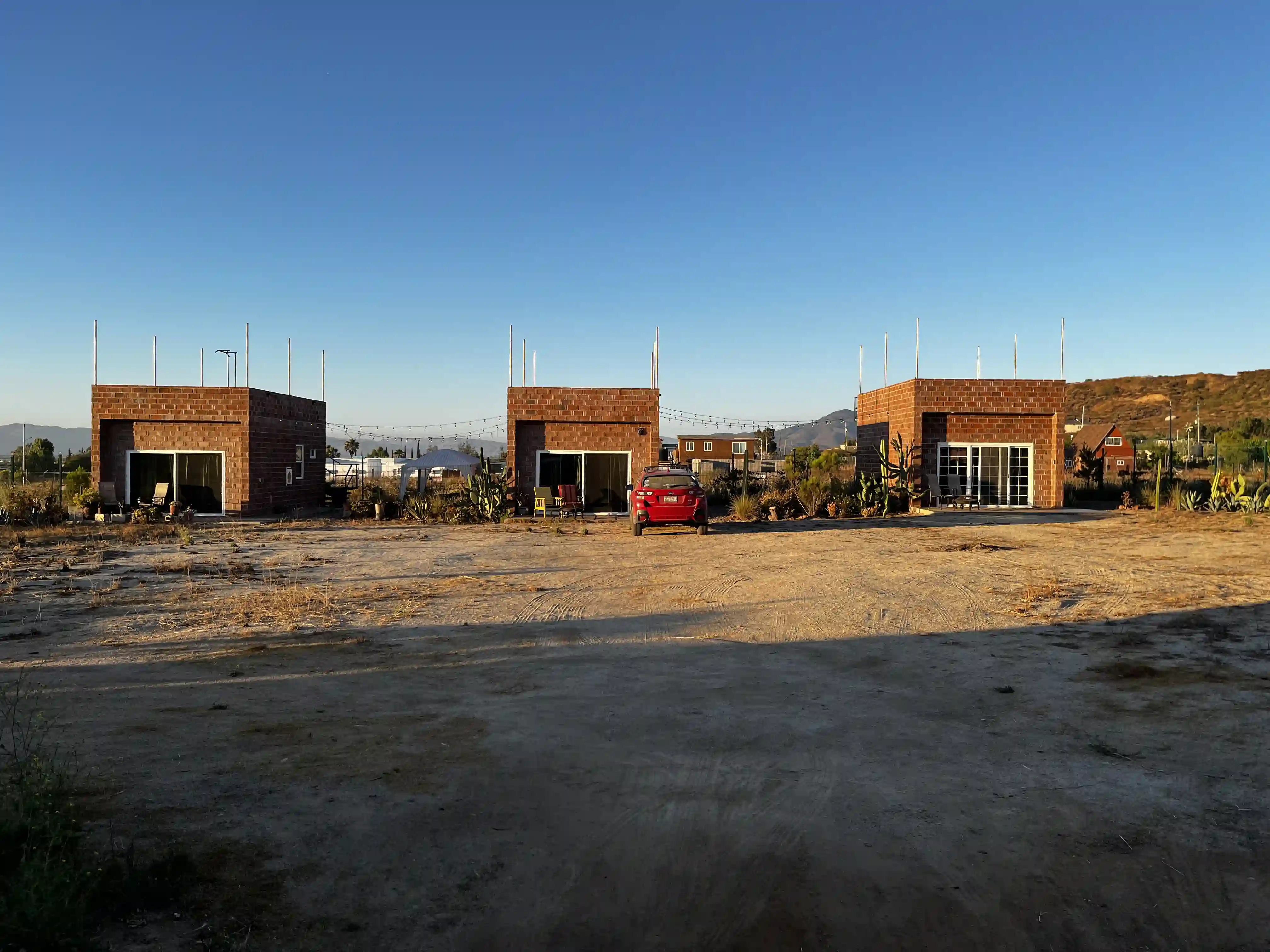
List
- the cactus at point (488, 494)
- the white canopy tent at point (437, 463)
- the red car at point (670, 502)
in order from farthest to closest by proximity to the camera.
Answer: the white canopy tent at point (437, 463), the cactus at point (488, 494), the red car at point (670, 502)

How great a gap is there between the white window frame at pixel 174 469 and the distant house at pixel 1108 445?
4170cm

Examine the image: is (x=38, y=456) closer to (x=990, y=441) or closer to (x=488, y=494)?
(x=488, y=494)

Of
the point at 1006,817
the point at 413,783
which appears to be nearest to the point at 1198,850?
the point at 1006,817

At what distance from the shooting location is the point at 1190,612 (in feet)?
32.2

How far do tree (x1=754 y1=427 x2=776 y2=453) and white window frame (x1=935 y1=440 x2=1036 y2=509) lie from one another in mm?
57889

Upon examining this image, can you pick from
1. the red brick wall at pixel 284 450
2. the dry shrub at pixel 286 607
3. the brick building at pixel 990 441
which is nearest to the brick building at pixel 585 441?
the red brick wall at pixel 284 450

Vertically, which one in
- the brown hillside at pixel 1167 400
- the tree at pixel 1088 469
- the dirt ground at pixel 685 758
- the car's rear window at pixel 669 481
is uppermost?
the brown hillside at pixel 1167 400

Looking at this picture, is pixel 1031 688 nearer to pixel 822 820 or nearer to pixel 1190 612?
pixel 822 820

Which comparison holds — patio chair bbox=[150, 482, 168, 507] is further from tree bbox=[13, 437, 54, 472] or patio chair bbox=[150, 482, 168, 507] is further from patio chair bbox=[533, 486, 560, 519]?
tree bbox=[13, 437, 54, 472]

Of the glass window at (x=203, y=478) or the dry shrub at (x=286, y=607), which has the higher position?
the glass window at (x=203, y=478)

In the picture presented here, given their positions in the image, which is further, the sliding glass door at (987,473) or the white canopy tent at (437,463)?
the white canopy tent at (437,463)

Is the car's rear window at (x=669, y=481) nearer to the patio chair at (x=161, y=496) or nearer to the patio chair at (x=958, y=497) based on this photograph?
the patio chair at (x=958, y=497)

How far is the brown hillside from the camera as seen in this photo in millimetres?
77000

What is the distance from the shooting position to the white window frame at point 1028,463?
26.9 m
